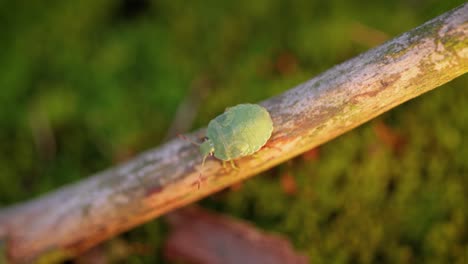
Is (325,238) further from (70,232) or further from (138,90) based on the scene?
(138,90)

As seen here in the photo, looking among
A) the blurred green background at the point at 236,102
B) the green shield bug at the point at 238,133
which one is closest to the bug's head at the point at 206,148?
the green shield bug at the point at 238,133

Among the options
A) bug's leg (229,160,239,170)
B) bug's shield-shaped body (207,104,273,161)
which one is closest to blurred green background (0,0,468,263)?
bug's leg (229,160,239,170)

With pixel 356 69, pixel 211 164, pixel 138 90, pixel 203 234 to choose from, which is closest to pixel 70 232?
pixel 203 234

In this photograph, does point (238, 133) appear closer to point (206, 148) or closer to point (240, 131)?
point (240, 131)

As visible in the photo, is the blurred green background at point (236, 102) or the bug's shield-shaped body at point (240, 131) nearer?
the bug's shield-shaped body at point (240, 131)

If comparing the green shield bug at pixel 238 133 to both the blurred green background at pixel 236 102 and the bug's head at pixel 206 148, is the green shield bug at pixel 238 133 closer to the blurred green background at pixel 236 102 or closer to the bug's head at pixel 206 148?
the bug's head at pixel 206 148

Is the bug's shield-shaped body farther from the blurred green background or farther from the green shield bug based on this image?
the blurred green background
